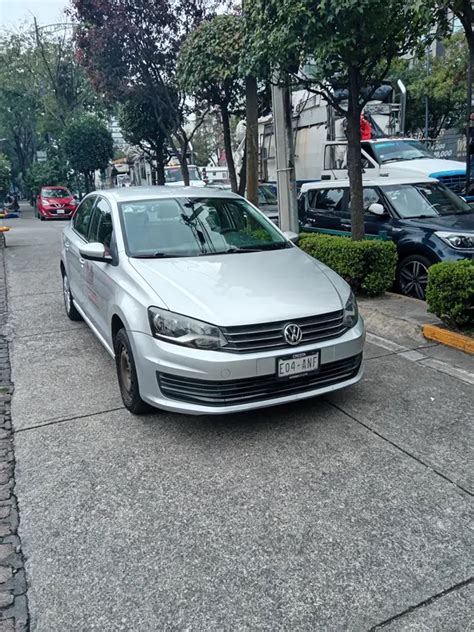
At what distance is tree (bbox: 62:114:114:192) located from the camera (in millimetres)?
30031

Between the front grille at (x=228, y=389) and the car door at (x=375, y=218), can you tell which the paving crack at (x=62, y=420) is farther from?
the car door at (x=375, y=218)

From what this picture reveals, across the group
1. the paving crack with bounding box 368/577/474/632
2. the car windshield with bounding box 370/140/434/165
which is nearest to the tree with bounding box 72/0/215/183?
the car windshield with bounding box 370/140/434/165

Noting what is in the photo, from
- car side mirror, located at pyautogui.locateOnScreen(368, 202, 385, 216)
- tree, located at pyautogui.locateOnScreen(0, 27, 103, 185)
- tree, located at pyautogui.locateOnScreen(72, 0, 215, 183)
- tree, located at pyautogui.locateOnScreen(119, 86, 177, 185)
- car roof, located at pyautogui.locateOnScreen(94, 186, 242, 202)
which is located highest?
tree, located at pyautogui.locateOnScreen(0, 27, 103, 185)

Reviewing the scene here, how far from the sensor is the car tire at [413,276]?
7.01 meters

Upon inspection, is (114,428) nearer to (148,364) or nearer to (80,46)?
(148,364)

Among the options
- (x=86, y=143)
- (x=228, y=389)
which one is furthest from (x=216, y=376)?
(x=86, y=143)

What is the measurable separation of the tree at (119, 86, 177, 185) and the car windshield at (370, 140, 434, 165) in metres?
6.32

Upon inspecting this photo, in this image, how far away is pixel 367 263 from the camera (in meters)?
6.82

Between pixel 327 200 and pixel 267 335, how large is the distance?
6315mm

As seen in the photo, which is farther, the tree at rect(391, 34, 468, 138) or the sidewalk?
the tree at rect(391, 34, 468, 138)

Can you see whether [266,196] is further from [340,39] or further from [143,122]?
[340,39]

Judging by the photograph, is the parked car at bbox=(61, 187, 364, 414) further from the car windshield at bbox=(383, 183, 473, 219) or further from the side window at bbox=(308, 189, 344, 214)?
the side window at bbox=(308, 189, 344, 214)

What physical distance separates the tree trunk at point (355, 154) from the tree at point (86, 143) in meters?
25.9

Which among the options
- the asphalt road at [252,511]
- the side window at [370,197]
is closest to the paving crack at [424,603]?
the asphalt road at [252,511]
